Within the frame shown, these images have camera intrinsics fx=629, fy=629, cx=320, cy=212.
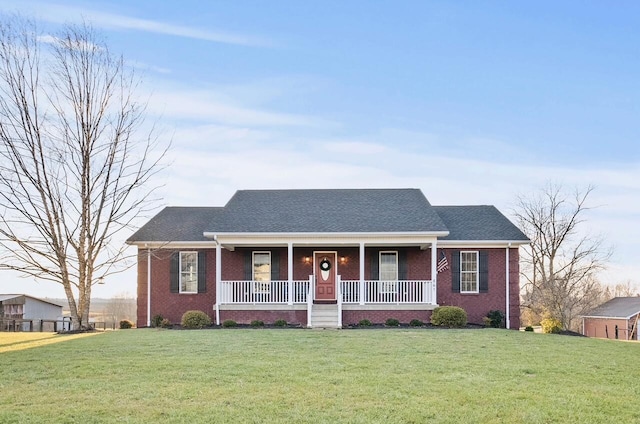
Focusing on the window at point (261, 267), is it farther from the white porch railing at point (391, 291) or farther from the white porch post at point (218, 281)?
the white porch railing at point (391, 291)

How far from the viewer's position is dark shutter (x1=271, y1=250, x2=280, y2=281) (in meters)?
23.5

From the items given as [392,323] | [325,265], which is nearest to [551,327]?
[392,323]

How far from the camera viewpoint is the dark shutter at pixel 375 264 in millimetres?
23594

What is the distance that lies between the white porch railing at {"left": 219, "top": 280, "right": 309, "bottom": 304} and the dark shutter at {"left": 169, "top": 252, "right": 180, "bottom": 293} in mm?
2322

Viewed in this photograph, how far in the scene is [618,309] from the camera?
47344 mm

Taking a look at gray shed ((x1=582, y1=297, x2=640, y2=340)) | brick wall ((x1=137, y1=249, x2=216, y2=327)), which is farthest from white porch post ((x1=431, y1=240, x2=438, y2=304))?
gray shed ((x1=582, y1=297, x2=640, y2=340))

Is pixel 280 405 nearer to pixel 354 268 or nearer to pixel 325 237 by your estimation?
pixel 325 237

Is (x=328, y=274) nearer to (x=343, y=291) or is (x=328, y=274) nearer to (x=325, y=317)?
(x=343, y=291)

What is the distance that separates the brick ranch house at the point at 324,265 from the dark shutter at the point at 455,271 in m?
0.04

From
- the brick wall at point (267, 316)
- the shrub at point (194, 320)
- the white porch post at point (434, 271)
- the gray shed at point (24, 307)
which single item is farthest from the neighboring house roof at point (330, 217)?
the gray shed at point (24, 307)

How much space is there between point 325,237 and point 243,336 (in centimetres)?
625

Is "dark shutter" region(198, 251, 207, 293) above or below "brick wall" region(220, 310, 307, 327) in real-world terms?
above

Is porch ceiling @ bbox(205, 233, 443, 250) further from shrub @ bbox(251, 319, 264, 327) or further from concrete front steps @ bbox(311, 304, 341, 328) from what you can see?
shrub @ bbox(251, 319, 264, 327)

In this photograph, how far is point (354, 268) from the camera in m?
23.8
